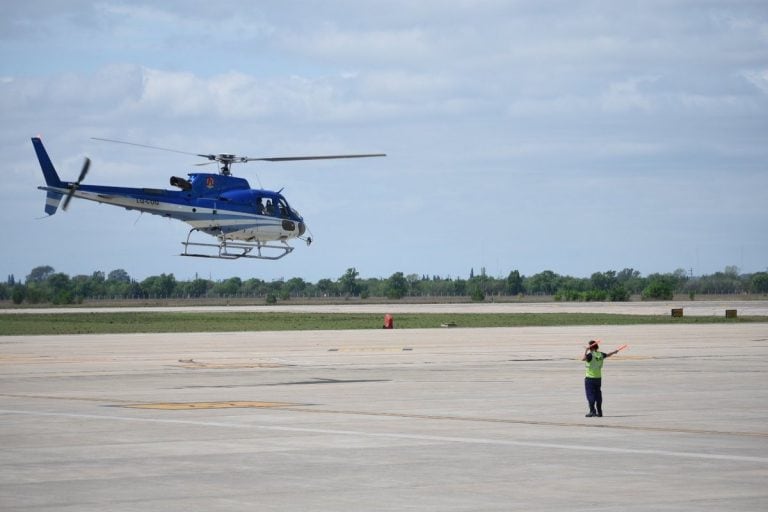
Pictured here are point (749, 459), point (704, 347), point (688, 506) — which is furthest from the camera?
point (704, 347)

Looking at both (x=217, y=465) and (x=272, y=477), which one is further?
(x=217, y=465)

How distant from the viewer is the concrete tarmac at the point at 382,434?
15.9m

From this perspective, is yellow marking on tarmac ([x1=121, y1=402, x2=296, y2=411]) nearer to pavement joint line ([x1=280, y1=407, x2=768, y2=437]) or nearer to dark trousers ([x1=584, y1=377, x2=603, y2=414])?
pavement joint line ([x1=280, y1=407, x2=768, y2=437])

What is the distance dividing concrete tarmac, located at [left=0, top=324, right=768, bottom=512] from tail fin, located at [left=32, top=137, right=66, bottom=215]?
22.9 meters

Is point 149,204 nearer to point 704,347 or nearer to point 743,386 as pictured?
point 704,347

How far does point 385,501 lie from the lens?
15.4 m

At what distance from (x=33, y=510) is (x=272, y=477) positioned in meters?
3.68

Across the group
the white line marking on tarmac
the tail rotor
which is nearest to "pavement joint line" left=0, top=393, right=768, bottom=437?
the white line marking on tarmac

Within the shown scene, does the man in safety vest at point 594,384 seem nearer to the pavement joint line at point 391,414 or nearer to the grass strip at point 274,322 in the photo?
the pavement joint line at point 391,414

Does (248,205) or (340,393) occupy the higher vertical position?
(248,205)

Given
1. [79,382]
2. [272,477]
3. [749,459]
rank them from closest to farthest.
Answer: [272,477], [749,459], [79,382]

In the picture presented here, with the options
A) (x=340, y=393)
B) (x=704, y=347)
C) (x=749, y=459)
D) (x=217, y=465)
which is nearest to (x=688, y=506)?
(x=749, y=459)

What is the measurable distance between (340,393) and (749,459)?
1512cm

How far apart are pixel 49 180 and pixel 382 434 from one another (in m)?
51.1
